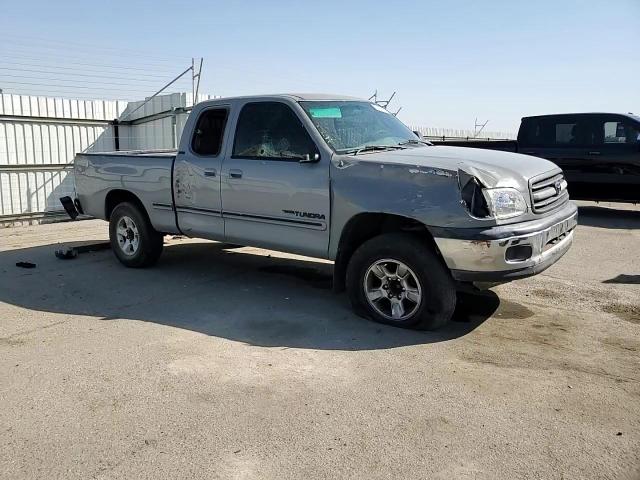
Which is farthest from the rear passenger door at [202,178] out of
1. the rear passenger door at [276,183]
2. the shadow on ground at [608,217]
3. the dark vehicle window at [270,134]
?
the shadow on ground at [608,217]

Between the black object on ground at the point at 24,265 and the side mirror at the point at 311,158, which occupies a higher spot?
the side mirror at the point at 311,158

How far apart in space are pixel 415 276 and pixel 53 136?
488 inches

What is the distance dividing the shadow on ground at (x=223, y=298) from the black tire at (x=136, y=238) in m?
0.14

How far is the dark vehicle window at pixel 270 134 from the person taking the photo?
Answer: 5.45 meters

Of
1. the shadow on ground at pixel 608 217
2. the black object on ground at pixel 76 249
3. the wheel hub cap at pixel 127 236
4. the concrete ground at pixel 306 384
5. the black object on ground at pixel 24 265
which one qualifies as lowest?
the concrete ground at pixel 306 384

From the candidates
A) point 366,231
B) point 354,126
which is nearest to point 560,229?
point 366,231

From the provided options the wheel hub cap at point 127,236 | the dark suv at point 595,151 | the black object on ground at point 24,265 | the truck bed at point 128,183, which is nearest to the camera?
the truck bed at point 128,183

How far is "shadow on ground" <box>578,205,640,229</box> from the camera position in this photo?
413 inches

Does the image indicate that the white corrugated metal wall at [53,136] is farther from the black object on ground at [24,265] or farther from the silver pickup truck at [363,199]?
the silver pickup truck at [363,199]

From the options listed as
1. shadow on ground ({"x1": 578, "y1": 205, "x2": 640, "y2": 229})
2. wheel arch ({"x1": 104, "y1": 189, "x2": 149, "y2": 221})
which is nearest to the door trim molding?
wheel arch ({"x1": 104, "y1": 189, "x2": 149, "y2": 221})

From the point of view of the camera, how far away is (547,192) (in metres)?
4.87

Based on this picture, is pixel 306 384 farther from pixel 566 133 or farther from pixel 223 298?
pixel 566 133

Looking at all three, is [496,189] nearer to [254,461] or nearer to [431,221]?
[431,221]

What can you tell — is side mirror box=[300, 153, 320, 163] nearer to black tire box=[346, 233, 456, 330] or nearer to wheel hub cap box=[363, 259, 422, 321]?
black tire box=[346, 233, 456, 330]
